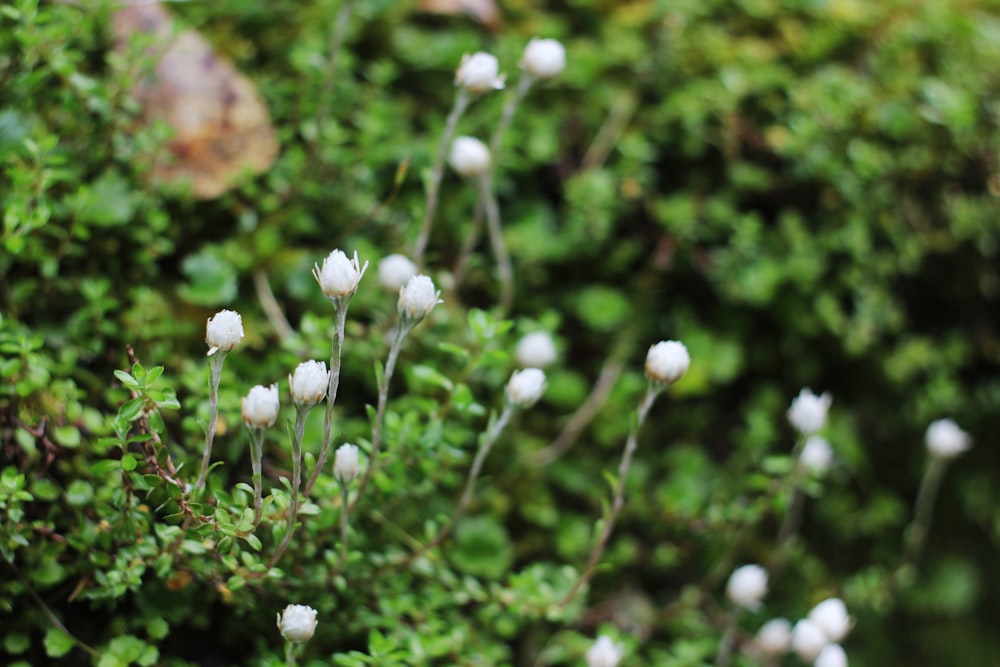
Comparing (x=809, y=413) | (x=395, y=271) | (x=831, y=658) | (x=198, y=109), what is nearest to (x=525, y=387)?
(x=395, y=271)

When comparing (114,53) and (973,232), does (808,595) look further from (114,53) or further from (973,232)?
(114,53)

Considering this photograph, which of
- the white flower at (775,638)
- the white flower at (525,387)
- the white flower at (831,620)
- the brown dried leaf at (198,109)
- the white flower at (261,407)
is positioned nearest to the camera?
the white flower at (261,407)

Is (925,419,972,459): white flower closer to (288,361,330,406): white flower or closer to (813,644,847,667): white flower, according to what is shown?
(813,644,847,667): white flower

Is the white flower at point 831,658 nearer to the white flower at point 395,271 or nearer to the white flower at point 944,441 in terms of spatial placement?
the white flower at point 944,441

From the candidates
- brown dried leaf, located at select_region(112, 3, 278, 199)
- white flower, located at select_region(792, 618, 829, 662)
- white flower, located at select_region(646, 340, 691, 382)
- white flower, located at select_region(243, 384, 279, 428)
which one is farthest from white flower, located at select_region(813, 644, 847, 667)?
brown dried leaf, located at select_region(112, 3, 278, 199)

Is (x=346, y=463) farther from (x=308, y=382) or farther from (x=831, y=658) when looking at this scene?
(x=831, y=658)

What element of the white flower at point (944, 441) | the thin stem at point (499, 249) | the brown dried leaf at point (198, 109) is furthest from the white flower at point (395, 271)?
the white flower at point (944, 441)

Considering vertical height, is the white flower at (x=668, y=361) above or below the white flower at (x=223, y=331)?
below
